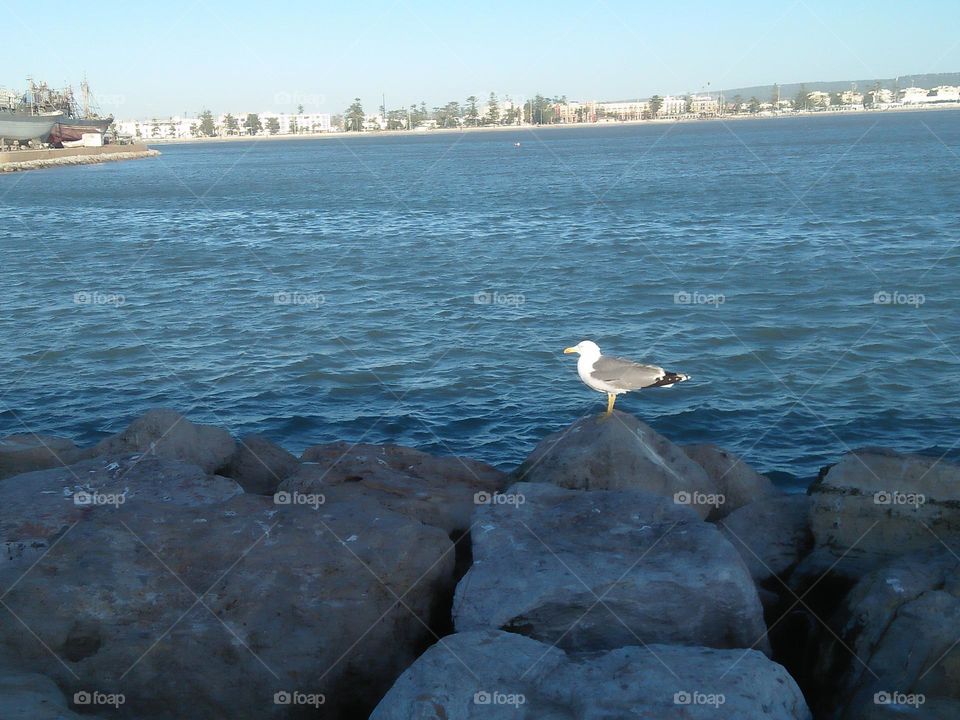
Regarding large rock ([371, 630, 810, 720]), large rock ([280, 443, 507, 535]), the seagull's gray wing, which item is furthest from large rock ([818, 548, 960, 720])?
the seagull's gray wing

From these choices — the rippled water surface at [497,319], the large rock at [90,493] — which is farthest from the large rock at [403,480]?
the rippled water surface at [497,319]

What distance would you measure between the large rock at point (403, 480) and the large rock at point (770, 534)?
2.63 m

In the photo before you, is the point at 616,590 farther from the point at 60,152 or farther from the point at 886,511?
the point at 60,152

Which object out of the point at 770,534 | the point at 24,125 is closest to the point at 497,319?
the point at 770,534

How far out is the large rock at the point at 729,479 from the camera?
1045 centimetres

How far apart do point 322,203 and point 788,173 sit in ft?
120

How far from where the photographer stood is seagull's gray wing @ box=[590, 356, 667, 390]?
1117 centimetres

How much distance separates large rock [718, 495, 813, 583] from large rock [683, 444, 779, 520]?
0.65m

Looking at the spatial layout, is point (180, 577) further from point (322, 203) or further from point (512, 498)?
point (322, 203)

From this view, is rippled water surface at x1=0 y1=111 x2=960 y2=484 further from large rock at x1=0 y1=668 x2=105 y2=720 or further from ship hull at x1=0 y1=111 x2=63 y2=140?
ship hull at x1=0 y1=111 x2=63 y2=140

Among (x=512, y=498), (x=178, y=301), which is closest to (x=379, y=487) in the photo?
(x=512, y=498)

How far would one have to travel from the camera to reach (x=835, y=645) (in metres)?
7.04

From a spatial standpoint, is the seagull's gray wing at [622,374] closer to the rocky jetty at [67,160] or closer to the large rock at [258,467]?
the large rock at [258,467]

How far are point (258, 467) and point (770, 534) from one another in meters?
6.14
